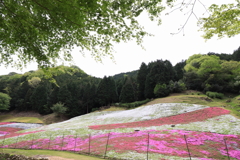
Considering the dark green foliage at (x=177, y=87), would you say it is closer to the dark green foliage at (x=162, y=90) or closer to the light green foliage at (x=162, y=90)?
the dark green foliage at (x=162, y=90)

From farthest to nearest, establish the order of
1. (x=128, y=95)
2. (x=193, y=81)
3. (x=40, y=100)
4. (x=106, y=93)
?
1. (x=40, y=100)
2. (x=106, y=93)
3. (x=128, y=95)
4. (x=193, y=81)

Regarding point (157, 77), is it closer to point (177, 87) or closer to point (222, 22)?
point (177, 87)

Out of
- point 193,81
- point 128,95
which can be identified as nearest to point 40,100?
point 128,95

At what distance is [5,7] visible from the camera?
439cm

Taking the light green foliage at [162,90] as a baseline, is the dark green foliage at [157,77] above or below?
above

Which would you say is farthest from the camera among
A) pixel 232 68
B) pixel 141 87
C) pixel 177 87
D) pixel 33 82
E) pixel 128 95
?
pixel 33 82

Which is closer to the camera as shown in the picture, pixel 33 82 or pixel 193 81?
pixel 193 81

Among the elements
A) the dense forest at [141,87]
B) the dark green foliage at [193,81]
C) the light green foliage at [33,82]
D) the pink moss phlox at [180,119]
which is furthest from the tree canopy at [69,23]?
the light green foliage at [33,82]

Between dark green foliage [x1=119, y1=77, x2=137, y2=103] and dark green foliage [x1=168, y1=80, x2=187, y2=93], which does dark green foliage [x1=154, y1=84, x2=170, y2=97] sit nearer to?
dark green foliage [x1=168, y1=80, x2=187, y2=93]

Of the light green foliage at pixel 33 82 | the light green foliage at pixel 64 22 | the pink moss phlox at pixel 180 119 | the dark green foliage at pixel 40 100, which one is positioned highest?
the light green foliage at pixel 33 82

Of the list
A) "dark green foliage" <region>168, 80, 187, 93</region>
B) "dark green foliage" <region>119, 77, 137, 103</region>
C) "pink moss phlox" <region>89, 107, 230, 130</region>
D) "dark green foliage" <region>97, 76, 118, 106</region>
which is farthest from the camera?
"dark green foliage" <region>97, 76, 118, 106</region>

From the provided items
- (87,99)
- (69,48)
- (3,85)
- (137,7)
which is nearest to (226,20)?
(137,7)

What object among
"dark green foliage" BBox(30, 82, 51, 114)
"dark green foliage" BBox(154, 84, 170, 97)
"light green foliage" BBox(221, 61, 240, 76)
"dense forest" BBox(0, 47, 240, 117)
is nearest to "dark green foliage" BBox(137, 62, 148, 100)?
"dense forest" BBox(0, 47, 240, 117)

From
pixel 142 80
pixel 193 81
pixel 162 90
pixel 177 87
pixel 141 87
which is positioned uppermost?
pixel 142 80
